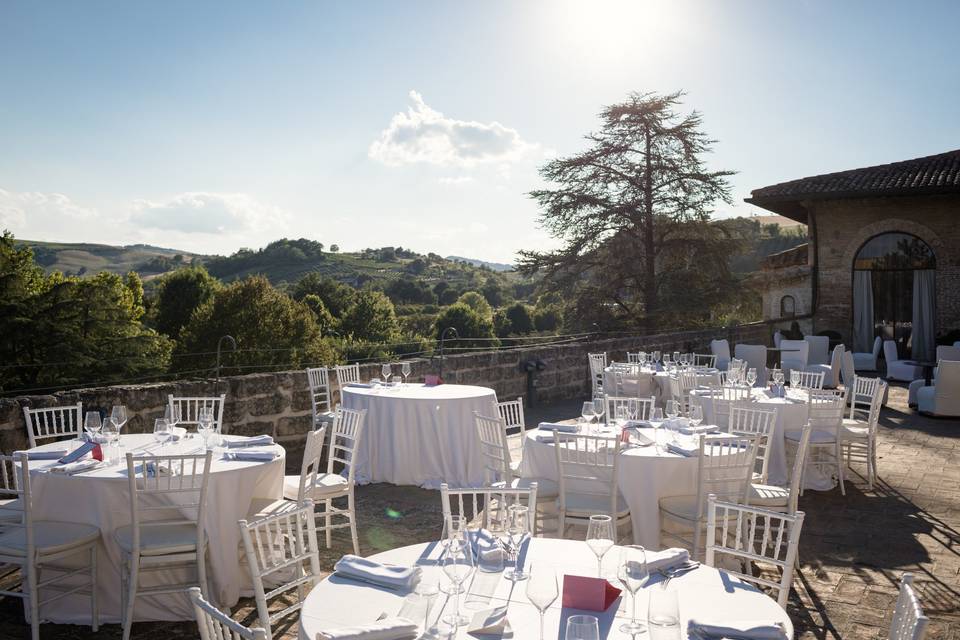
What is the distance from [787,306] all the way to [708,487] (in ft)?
53.0

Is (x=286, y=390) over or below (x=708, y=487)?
over

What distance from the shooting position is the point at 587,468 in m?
4.55

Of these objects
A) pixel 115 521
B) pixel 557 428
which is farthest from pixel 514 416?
pixel 115 521

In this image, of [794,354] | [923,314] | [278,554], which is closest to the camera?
[278,554]

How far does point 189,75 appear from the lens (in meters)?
11.4

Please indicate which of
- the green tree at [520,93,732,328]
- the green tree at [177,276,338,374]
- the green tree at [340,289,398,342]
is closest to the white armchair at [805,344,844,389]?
the green tree at [520,93,732,328]

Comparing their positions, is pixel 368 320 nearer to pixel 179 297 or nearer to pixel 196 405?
pixel 179 297

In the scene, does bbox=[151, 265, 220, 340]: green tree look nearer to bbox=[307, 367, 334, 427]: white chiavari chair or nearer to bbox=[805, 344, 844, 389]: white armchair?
bbox=[307, 367, 334, 427]: white chiavari chair

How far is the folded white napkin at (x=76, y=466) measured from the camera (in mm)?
3675

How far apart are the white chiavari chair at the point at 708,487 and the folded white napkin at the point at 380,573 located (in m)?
2.34

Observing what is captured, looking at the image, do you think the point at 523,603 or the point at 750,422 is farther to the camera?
the point at 750,422

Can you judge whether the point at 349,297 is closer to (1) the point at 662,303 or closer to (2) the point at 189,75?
(1) the point at 662,303

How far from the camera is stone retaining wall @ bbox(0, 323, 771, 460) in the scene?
5547 millimetres

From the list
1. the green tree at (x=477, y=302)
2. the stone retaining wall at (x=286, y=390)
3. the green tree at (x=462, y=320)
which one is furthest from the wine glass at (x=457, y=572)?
the green tree at (x=477, y=302)
